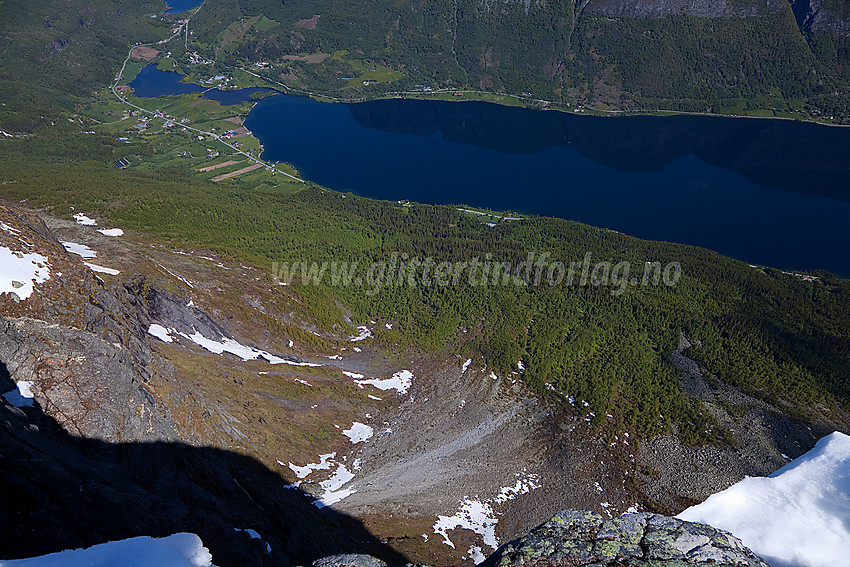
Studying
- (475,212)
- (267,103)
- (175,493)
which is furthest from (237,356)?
(267,103)

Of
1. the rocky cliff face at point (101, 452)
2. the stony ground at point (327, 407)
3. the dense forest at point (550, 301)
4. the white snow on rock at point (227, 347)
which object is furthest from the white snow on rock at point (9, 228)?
the dense forest at point (550, 301)

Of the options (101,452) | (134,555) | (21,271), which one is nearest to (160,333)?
(21,271)

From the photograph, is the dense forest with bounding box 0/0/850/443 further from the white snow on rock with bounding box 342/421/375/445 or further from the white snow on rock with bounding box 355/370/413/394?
the white snow on rock with bounding box 342/421/375/445

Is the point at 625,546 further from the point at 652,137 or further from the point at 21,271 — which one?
the point at 652,137

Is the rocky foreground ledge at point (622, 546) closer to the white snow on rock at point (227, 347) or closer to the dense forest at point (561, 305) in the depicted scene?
the white snow on rock at point (227, 347)

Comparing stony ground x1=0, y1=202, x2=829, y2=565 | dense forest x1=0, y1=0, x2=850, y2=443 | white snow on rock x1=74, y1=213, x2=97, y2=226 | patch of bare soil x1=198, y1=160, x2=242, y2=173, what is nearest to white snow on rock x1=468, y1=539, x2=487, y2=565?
stony ground x1=0, y1=202, x2=829, y2=565

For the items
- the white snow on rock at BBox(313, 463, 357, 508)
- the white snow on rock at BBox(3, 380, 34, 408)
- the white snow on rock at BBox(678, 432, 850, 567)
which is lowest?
the white snow on rock at BBox(313, 463, 357, 508)
